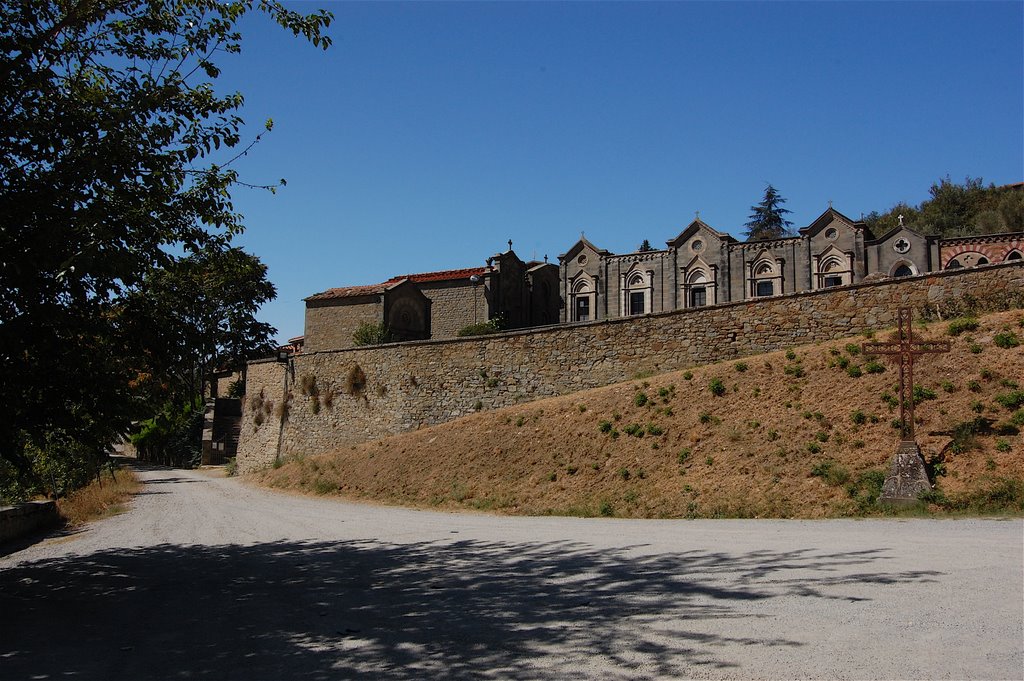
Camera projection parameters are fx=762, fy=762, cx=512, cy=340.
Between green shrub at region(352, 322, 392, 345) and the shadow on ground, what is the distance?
1273 inches

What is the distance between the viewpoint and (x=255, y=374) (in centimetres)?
3844

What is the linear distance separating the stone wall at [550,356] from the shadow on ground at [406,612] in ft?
46.1

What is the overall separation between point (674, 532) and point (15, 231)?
9973 mm

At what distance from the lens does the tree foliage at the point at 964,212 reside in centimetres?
5566

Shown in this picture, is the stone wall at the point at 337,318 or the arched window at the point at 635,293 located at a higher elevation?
the arched window at the point at 635,293

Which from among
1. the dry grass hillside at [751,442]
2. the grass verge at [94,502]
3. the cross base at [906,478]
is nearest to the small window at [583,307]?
the dry grass hillside at [751,442]

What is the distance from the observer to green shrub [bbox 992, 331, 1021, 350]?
16797 millimetres

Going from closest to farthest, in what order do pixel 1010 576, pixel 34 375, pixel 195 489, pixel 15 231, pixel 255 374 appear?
pixel 1010 576 → pixel 15 231 → pixel 34 375 → pixel 195 489 → pixel 255 374

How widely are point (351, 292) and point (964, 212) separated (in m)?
51.7

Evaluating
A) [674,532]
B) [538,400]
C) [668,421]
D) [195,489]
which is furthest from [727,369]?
[195,489]

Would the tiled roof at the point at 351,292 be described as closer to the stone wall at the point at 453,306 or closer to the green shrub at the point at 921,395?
the stone wall at the point at 453,306

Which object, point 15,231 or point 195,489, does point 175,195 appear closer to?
point 15,231

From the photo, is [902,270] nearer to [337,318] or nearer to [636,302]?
[636,302]

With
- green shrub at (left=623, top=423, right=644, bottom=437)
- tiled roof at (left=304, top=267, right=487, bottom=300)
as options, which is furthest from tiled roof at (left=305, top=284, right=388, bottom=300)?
green shrub at (left=623, top=423, right=644, bottom=437)
